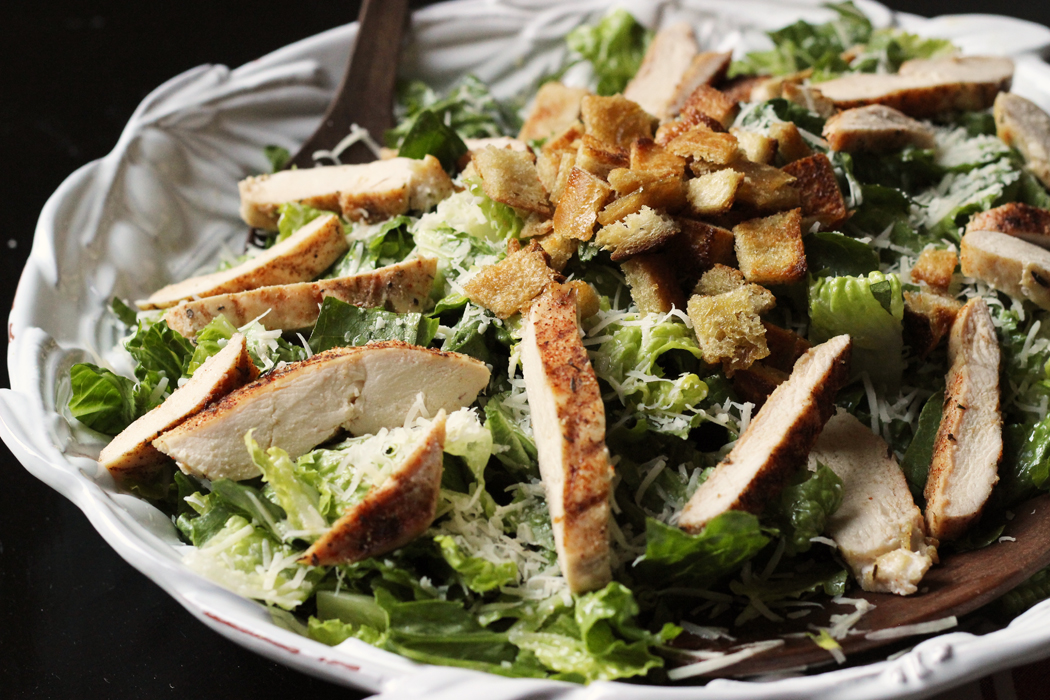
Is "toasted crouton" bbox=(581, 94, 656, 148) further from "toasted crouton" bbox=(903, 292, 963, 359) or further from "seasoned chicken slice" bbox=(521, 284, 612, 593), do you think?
"toasted crouton" bbox=(903, 292, 963, 359)

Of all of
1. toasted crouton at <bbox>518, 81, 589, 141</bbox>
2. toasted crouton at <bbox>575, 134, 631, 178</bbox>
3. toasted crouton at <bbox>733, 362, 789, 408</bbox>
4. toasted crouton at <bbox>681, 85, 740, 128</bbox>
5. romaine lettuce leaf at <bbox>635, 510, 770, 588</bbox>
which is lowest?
romaine lettuce leaf at <bbox>635, 510, 770, 588</bbox>

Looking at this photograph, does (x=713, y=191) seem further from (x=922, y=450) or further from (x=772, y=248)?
(x=922, y=450)

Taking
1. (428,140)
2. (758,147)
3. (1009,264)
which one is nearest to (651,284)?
(758,147)

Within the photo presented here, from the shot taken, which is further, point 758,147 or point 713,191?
point 758,147

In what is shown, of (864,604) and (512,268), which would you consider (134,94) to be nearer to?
(512,268)

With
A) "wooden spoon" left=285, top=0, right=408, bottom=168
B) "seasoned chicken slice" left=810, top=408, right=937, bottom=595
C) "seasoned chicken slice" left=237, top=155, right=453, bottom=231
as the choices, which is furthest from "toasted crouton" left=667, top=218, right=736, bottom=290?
"wooden spoon" left=285, top=0, right=408, bottom=168

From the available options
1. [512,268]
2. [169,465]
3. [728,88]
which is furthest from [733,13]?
[169,465]
